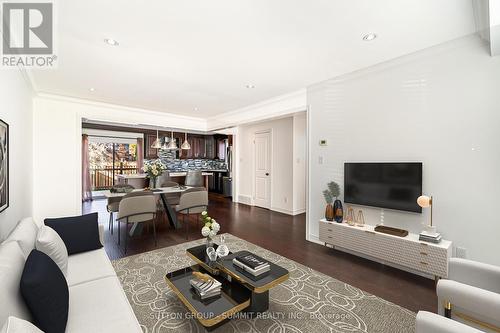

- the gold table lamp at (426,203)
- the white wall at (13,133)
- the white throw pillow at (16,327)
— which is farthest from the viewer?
the gold table lamp at (426,203)

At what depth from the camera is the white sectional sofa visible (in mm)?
1156

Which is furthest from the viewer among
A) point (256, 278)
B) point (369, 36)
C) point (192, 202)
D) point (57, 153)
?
point (57, 153)

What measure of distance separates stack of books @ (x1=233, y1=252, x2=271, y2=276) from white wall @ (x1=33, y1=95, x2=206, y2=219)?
4.16m

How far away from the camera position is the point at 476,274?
1.69m

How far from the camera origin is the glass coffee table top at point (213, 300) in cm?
160

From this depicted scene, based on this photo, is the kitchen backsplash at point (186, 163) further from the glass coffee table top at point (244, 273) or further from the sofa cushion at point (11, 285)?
the sofa cushion at point (11, 285)

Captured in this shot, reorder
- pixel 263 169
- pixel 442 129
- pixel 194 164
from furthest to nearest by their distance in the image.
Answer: pixel 194 164
pixel 263 169
pixel 442 129

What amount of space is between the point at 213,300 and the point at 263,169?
198 inches

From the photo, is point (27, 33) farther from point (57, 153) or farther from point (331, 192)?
point (331, 192)

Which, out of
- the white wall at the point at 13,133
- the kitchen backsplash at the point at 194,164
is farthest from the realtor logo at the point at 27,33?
the kitchen backsplash at the point at 194,164

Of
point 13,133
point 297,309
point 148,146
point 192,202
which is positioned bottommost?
point 297,309

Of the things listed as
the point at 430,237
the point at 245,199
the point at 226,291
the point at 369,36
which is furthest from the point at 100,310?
the point at 245,199

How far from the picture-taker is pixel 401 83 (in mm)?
2883

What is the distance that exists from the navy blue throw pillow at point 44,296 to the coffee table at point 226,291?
778 mm
